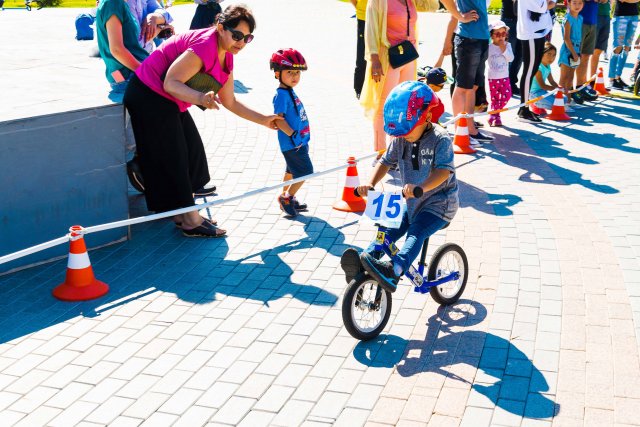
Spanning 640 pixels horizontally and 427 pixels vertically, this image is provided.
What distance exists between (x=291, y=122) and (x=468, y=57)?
3407mm

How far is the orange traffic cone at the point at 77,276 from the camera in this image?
5660 mm

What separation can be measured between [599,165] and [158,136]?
515cm

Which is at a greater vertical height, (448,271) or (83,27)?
(83,27)

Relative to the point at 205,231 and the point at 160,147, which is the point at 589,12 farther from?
the point at 160,147

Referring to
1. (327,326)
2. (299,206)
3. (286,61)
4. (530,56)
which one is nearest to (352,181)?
(299,206)

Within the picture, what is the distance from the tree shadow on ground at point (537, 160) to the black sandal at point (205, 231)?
347cm

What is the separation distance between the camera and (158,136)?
6.54 m

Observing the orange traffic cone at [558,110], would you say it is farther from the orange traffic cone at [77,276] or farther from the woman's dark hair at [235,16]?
the orange traffic cone at [77,276]

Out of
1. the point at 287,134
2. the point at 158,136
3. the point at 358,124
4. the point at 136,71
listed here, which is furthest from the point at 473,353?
the point at 358,124

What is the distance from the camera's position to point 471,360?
4.79 m

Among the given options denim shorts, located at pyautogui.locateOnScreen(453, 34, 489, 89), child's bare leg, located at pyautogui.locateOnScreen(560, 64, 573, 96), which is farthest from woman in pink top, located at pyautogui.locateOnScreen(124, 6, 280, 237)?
child's bare leg, located at pyautogui.locateOnScreen(560, 64, 573, 96)

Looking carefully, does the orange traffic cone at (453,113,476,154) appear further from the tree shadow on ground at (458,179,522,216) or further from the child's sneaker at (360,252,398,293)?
the child's sneaker at (360,252,398,293)

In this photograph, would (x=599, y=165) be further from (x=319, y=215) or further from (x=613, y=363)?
(x=613, y=363)

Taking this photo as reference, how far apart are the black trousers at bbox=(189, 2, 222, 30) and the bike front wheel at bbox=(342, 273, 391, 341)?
23.5 feet
